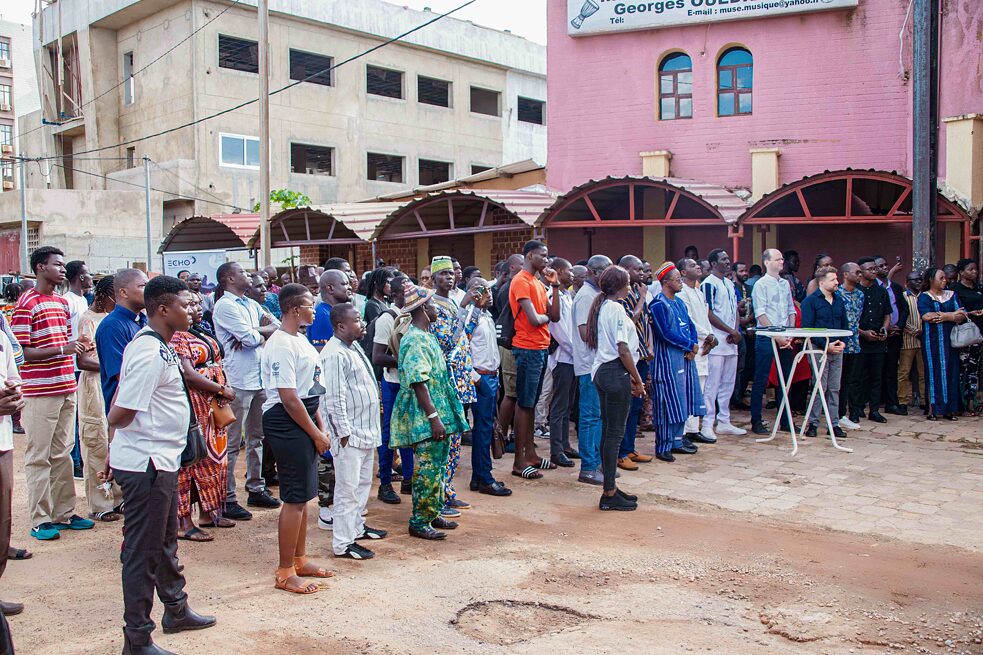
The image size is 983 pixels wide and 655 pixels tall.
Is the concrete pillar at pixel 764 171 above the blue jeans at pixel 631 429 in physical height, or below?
above

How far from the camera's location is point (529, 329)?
755 centimetres

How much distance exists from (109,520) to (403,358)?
261cm

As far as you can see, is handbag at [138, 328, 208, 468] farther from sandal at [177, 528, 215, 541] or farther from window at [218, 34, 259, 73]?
window at [218, 34, 259, 73]

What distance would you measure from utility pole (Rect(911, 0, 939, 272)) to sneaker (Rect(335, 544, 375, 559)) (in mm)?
8709

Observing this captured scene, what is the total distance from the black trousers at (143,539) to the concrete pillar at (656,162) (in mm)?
14079

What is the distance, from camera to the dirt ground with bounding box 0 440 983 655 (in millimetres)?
4266

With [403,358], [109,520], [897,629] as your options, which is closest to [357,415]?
[403,358]

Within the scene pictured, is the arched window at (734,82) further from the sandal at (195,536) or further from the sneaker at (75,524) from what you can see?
the sneaker at (75,524)

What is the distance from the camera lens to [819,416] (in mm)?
10102

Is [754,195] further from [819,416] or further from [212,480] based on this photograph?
[212,480]

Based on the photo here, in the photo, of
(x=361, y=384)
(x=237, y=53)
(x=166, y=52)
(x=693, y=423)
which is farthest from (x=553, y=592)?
(x=166, y=52)

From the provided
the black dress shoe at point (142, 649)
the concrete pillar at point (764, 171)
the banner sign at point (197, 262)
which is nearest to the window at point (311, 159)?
the banner sign at point (197, 262)

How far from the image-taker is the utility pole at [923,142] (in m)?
11.2

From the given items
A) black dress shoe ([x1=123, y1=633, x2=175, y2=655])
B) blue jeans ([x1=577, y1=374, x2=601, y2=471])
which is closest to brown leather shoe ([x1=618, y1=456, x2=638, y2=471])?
blue jeans ([x1=577, y1=374, x2=601, y2=471])
